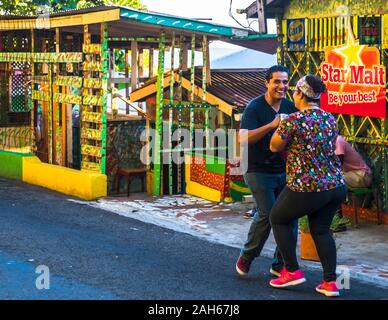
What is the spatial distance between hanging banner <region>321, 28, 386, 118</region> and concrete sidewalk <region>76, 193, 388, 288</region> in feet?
4.92

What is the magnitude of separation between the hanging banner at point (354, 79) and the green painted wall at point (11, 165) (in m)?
5.82

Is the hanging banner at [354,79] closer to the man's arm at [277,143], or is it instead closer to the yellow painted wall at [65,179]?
the yellow painted wall at [65,179]

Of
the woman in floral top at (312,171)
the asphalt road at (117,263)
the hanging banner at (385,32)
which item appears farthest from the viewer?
the hanging banner at (385,32)

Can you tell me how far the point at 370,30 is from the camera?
10.2m

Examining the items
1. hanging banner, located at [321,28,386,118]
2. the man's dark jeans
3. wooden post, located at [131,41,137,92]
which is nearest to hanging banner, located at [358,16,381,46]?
hanging banner, located at [321,28,386,118]

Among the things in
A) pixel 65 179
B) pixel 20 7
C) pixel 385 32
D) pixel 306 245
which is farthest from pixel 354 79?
pixel 20 7

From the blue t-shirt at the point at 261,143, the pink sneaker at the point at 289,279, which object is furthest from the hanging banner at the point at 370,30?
the pink sneaker at the point at 289,279

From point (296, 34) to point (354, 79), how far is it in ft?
4.47

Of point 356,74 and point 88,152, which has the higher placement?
point 356,74

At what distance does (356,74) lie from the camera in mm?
10359

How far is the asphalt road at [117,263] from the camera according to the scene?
6898 mm
